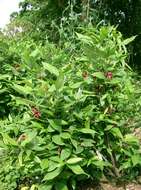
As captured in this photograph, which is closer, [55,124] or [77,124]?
[55,124]

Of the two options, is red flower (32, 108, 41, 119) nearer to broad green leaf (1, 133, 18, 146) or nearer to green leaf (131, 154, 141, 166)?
broad green leaf (1, 133, 18, 146)

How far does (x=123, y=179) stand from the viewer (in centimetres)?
483

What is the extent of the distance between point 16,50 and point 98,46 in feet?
10.1

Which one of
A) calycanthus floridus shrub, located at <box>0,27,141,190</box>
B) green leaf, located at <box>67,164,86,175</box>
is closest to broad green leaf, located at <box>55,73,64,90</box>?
calycanthus floridus shrub, located at <box>0,27,141,190</box>

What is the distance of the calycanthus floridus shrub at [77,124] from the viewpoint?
173 inches

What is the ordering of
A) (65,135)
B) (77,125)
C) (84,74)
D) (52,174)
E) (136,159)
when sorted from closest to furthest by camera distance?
1. (52,174)
2. (65,135)
3. (77,125)
4. (136,159)
5. (84,74)

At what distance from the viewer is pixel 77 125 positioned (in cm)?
456

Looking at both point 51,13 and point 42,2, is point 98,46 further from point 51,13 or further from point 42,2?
point 42,2

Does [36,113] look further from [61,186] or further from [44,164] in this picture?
[61,186]

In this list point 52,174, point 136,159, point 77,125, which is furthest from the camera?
point 136,159

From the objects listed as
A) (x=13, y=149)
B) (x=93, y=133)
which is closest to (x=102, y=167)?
(x=93, y=133)

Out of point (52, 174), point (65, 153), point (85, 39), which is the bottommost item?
point (52, 174)

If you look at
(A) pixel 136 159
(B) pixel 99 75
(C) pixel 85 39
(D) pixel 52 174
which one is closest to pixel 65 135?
(D) pixel 52 174

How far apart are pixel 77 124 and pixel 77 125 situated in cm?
1
